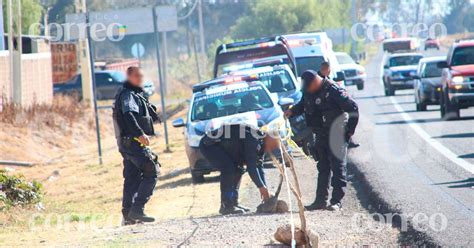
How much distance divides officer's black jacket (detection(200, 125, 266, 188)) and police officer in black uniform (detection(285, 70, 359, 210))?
0.54m

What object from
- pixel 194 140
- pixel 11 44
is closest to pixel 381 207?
pixel 194 140

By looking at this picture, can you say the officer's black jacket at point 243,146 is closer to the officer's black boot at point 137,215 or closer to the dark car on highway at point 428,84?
the officer's black boot at point 137,215

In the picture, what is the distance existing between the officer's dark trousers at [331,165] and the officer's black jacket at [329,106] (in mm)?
162

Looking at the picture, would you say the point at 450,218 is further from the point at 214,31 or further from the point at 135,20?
the point at 214,31

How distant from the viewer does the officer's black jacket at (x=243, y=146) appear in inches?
487

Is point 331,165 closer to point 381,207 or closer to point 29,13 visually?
point 381,207

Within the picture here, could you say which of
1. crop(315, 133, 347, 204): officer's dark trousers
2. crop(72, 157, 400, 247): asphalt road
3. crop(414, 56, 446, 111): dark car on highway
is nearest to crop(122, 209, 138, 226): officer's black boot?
crop(72, 157, 400, 247): asphalt road

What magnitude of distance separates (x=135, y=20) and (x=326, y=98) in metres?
34.0

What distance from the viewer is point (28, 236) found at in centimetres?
1135

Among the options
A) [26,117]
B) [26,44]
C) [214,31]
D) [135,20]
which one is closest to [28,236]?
[26,117]

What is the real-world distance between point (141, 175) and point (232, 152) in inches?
47.3

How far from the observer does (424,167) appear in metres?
15.6

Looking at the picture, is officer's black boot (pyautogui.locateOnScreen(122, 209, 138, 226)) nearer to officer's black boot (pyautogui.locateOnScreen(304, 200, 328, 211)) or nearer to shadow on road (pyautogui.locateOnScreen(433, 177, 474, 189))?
officer's black boot (pyautogui.locateOnScreen(304, 200, 328, 211))

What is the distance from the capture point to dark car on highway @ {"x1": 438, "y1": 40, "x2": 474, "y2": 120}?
80.6 feet
